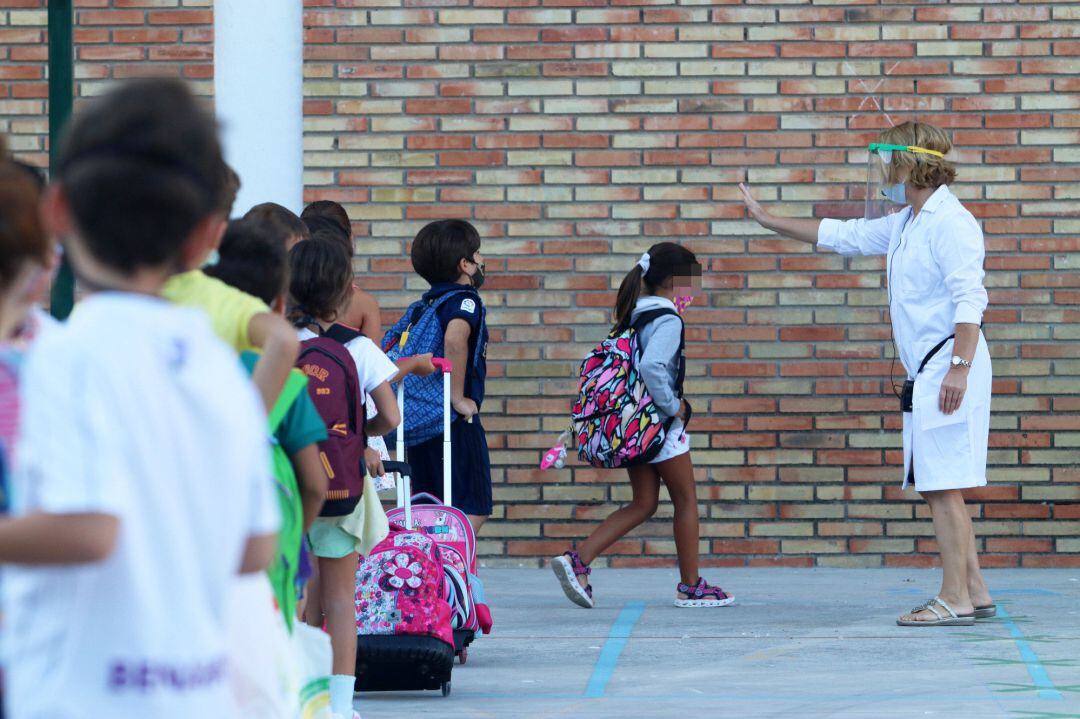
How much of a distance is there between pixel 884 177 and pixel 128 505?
198 inches

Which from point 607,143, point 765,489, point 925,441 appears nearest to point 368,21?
point 607,143

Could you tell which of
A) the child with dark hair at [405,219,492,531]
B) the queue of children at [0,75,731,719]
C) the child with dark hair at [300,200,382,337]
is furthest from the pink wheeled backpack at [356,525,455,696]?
the queue of children at [0,75,731,719]

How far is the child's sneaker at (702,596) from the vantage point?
6.83 metres

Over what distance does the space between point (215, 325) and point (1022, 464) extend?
5694 millimetres

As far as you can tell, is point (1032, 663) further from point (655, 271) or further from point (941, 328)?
point (655, 271)

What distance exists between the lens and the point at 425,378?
6.00 metres

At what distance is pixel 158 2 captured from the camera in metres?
8.08

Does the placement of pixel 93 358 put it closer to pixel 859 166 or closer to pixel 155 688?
pixel 155 688

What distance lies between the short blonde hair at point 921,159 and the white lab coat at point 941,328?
69mm

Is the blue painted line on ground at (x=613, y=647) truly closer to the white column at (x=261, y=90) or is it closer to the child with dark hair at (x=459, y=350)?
the child with dark hair at (x=459, y=350)

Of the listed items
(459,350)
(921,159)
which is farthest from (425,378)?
(921,159)

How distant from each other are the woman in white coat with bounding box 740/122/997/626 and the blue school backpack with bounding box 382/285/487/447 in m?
1.70

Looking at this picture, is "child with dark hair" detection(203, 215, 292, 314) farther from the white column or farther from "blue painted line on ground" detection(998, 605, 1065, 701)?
"blue painted line on ground" detection(998, 605, 1065, 701)

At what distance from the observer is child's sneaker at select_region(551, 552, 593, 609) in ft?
22.1
